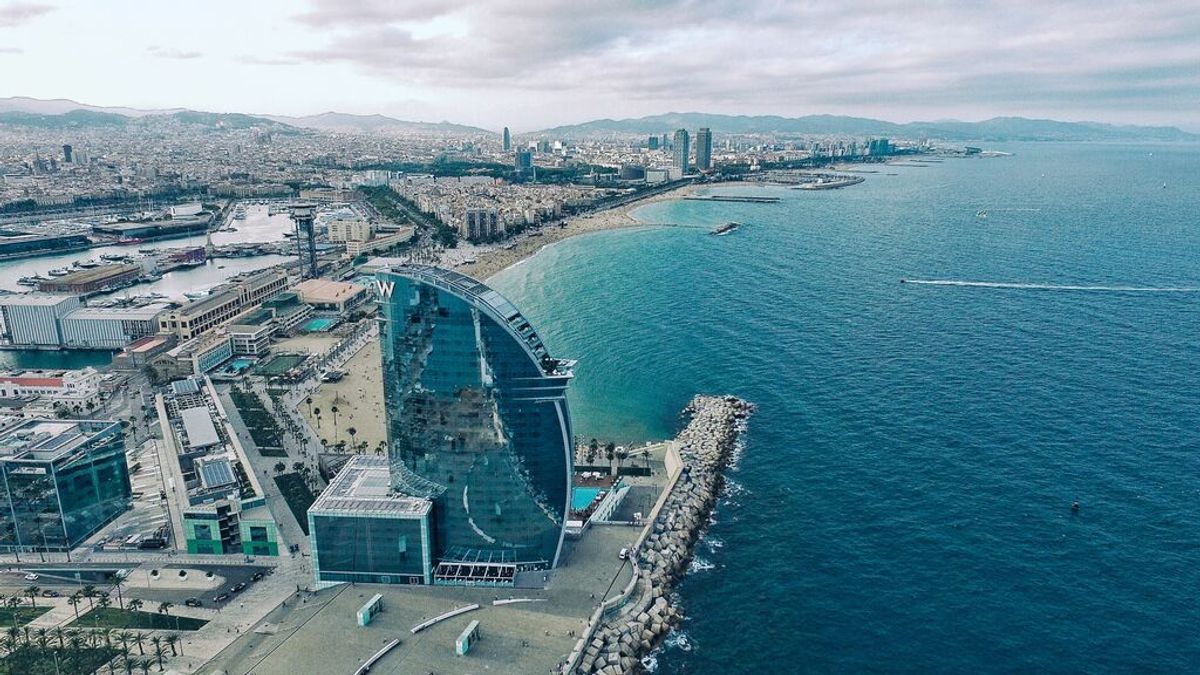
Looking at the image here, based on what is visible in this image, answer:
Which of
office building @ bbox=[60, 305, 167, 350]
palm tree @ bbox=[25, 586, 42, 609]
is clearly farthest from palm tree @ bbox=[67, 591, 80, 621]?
office building @ bbox=[60, 305, 167, 350]

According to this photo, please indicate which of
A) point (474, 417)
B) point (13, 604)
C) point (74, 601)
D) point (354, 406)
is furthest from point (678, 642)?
point (354, 406)

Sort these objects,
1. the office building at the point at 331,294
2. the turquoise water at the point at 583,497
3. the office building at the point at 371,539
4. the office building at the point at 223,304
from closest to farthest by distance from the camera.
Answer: the office building at the point at 371,539, the turquoise water at the point at 583,497, the office building at the point at 223,304, the office building at the point at 331,294

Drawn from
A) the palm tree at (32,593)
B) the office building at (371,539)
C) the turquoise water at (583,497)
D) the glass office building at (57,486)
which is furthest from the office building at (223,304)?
the turquoise water at (583,497)

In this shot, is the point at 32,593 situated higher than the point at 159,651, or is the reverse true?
the point at 32,593

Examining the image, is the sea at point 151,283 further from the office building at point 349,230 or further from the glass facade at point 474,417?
the glass facade at point 474,417

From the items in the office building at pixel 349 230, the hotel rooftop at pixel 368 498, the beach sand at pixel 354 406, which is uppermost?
the office building at pixel 349 230

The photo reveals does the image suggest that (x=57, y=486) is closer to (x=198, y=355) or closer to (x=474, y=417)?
(x=474, y=417)
